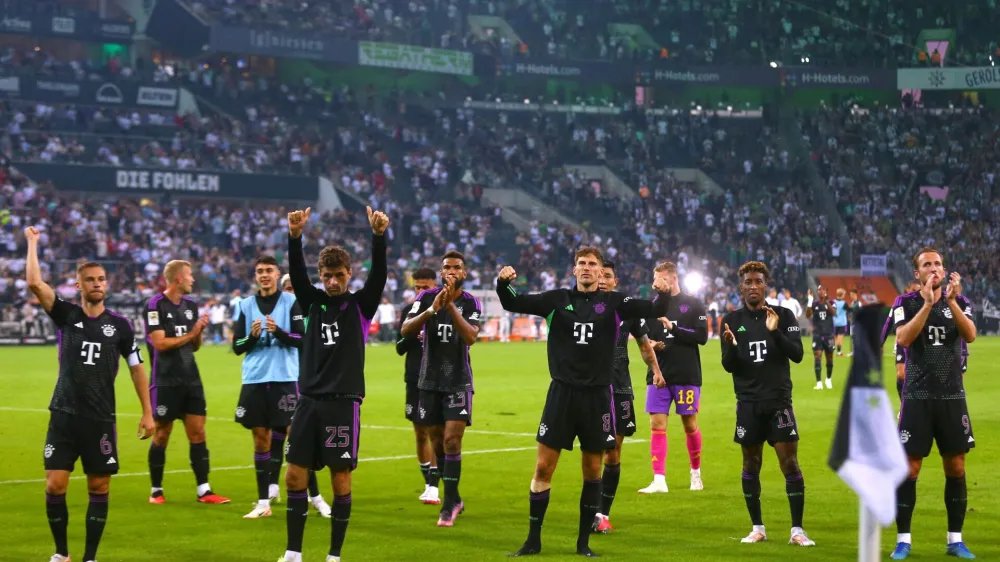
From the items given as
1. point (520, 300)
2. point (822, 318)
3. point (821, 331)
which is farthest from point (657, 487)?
point (822, 318)

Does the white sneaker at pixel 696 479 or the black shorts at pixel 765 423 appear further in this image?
the white sneaker at pixel 696 479

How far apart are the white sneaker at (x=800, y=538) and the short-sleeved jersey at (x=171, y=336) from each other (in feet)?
20.6

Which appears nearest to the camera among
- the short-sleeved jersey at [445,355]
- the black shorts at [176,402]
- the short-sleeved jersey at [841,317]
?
the short-sleeved jersey at [445,355]

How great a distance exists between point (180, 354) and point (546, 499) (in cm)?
491

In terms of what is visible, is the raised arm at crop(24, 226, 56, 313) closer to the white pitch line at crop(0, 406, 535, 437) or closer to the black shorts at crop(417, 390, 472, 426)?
the black shorts at crop(417, 390, 472, 426)

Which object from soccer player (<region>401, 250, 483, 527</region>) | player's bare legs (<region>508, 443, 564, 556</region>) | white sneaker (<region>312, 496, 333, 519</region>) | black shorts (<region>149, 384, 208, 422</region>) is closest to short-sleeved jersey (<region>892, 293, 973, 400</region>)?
player's bare legs (<region>508, 443, 564, 556</region>)

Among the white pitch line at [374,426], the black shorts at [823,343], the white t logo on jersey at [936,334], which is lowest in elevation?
the white pitch line at [374,426]

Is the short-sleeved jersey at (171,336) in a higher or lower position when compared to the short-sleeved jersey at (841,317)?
higher

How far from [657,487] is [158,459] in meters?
5.39

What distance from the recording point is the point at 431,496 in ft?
46.3

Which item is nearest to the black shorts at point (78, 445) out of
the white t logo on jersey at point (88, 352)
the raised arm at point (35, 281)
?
the white t logo on jersey at point (88, 352)

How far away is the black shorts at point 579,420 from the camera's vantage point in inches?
432

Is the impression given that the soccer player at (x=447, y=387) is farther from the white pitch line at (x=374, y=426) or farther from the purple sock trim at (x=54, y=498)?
the white pitch line at (x=374, y=426)

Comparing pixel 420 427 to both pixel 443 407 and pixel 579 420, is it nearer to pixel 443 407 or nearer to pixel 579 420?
pixel 443 407
